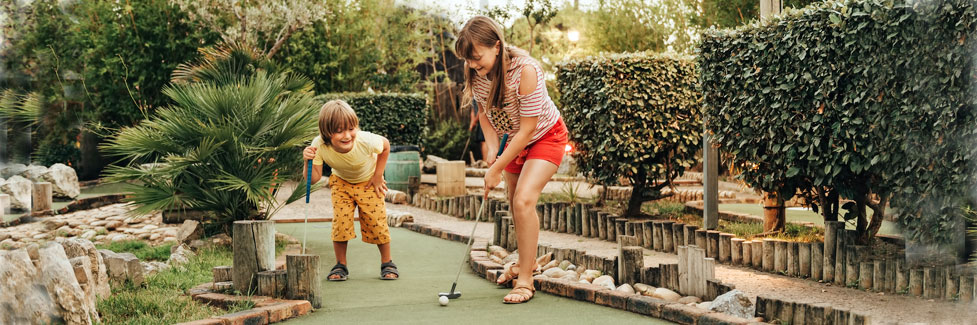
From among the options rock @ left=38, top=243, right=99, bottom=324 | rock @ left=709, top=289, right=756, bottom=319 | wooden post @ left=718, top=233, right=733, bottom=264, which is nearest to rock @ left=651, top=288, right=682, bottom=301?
rock @ left=709, top=289, right=756, bottom=319

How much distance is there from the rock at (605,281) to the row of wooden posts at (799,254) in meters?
1.35

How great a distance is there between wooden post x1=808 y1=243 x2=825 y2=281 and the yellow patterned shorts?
8.61ft

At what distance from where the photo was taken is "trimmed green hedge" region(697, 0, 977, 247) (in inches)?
155

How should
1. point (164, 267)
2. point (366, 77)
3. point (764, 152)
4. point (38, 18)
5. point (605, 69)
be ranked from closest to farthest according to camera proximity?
point (38, 18)
point (164, 267)
point (764, 152)
point (605, 69)
point (366, 77)

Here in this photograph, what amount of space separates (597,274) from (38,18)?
309cm

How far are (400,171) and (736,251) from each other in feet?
22.7

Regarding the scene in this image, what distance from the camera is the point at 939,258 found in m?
4.57

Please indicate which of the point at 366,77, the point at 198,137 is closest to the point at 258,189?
the point at 198,137

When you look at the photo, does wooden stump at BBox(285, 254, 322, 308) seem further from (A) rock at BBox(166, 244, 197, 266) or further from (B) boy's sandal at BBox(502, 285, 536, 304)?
(A) rock at BBox(166, 244, 197, 266)

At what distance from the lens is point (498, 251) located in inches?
226

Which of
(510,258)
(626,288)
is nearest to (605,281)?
(626,288)

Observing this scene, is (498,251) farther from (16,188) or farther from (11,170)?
(11,170)

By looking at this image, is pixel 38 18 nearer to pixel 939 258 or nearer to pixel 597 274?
pixel 597 274

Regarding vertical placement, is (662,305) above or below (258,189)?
below
